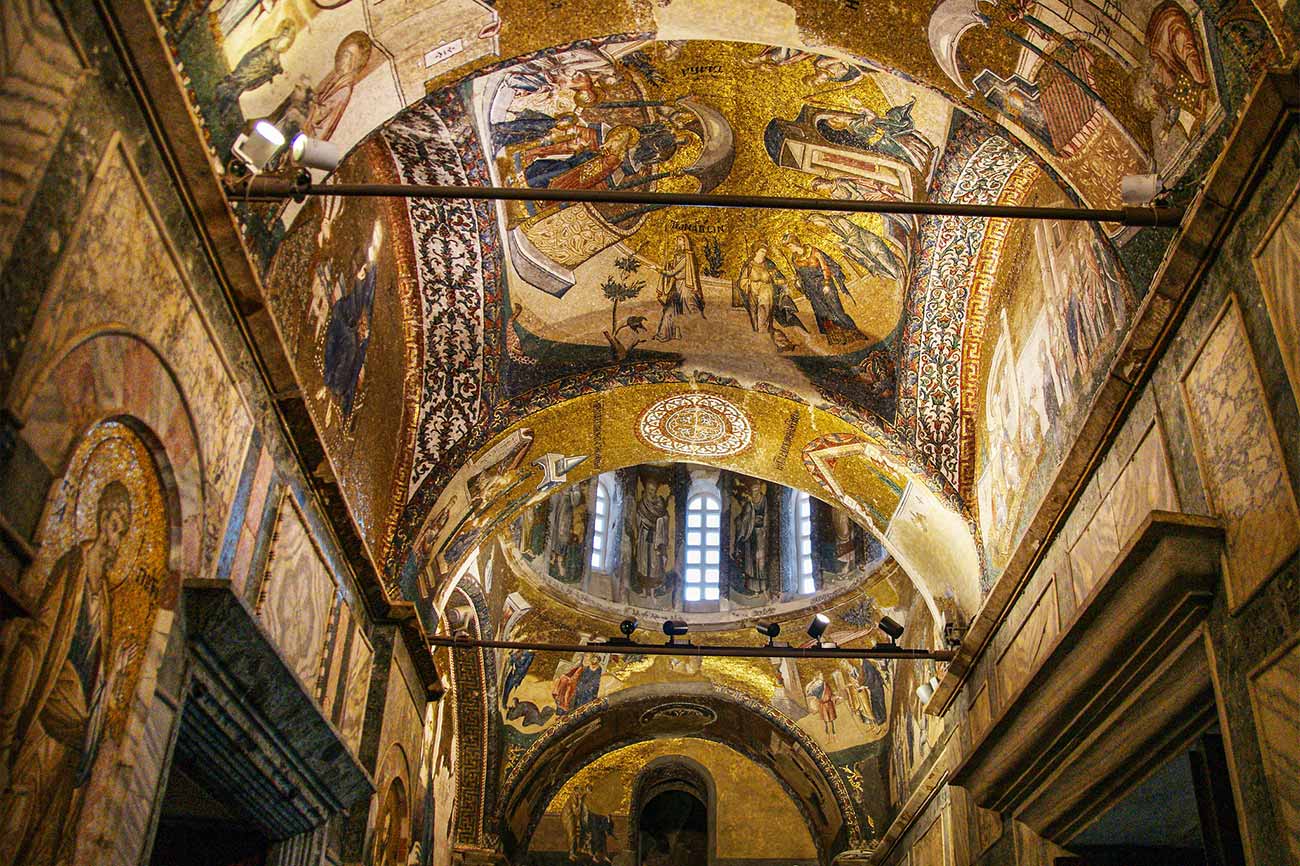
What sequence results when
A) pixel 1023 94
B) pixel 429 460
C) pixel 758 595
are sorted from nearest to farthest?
1. pixel 1023 94
2. pixel 429 460
3. pixel 758 595

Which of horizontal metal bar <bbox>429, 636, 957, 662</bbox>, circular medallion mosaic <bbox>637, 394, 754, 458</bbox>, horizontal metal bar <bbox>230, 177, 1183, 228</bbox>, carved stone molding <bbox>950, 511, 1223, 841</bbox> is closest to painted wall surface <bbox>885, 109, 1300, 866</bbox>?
carved stone molding <bbox>950, 511, 1223, 841</bbox>

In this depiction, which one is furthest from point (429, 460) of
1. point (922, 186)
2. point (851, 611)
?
point (851, 611)

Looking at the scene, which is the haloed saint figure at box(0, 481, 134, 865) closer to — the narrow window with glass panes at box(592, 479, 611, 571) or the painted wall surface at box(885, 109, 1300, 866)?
the painted wall surface at box(885, 109, 1300, 866)

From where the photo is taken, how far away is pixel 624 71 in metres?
9.53

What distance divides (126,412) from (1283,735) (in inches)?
215

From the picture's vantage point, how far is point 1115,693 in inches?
286

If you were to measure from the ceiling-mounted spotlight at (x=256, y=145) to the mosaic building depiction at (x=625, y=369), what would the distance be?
35mm

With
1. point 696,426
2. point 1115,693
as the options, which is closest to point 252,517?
point 1115,693

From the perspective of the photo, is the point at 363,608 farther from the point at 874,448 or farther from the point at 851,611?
the point at 851,611

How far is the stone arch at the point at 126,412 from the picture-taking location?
16.2 ft

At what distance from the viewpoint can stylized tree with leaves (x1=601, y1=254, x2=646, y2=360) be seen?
1169 cm

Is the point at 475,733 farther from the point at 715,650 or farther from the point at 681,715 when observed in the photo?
the point at 715,650

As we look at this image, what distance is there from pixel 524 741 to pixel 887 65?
13437 mm

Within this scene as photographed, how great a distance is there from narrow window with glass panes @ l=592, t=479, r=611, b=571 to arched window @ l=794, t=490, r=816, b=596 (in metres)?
3.34
